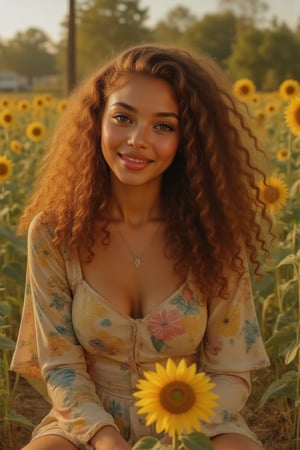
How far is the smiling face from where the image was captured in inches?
76.4

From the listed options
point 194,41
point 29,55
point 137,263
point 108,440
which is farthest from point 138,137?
point 29,55

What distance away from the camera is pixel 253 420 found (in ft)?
9.75

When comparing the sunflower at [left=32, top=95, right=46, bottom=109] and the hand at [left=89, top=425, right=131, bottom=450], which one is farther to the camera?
the sunflower at [left=32, top=95, right=46, bottom=109]

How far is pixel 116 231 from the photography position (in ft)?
6.96

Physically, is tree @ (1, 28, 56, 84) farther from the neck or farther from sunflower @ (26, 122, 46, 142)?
the neck

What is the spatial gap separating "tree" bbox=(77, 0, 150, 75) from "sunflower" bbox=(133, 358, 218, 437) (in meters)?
35.2

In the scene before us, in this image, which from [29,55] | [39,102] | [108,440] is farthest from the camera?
[29,55]

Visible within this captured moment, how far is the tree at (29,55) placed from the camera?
2270 inches

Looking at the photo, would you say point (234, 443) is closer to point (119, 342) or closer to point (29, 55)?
point (119, 342)

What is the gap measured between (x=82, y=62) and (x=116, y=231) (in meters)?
35.4

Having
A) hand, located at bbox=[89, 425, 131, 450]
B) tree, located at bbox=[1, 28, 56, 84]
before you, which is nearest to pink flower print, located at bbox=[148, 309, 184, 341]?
hand, located at bbox=[89, 425, 131, 450]

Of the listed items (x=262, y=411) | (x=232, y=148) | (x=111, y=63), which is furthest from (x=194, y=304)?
(x=262, y=411)

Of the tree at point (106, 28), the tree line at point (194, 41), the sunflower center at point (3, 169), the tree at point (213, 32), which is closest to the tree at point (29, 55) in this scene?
the tree line at point (194, 41)

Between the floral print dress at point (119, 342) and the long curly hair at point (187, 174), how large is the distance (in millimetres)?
64
